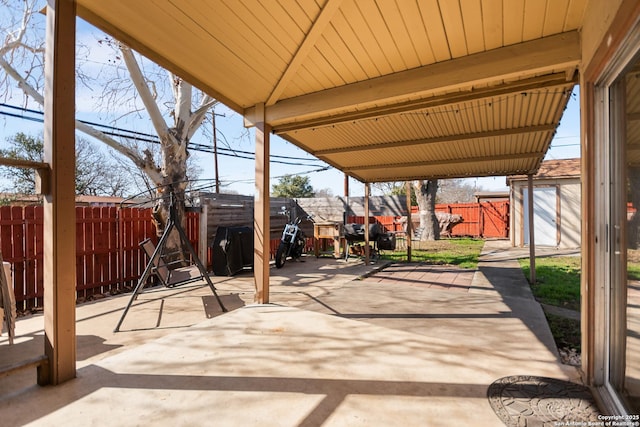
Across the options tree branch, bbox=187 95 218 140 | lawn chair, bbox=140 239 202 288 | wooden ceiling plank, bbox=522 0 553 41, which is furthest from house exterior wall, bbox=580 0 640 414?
tree branch, bbox=187 95 218 140

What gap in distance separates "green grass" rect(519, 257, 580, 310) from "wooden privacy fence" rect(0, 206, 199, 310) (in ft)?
20.7

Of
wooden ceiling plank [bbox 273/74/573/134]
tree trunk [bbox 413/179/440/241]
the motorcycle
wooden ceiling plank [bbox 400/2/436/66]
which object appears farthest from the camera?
tree trunk [bbox 413/179/440/241]

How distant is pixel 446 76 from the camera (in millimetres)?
2689

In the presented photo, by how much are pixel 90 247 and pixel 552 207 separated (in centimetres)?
1284

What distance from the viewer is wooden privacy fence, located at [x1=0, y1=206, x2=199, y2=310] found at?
13.2 ft

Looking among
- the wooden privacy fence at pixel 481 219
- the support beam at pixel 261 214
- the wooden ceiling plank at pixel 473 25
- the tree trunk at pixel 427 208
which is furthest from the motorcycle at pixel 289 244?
the wooden privacy fence at pixel 481 219

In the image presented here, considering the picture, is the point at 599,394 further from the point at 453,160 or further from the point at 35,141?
the point at 35,141

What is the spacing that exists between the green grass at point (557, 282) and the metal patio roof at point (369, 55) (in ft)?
7.36

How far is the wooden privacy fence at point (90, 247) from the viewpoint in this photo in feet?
13.2

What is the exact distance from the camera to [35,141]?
13.8 meters

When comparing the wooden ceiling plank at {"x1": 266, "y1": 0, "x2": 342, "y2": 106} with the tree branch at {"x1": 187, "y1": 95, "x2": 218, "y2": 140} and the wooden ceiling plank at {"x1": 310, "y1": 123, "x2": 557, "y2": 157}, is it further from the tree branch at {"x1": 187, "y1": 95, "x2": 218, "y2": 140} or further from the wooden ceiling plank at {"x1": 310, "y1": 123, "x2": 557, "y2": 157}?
the tree branch at {"x1": 187, "y1": 95, "x2": 218, "y2": 140}

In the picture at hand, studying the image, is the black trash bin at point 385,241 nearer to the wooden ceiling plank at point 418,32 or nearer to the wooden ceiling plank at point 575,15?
the wooden ceiling plank at point 418,32

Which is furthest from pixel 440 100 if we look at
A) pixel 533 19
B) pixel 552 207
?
pixel 552 207

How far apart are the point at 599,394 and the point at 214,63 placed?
366cm
